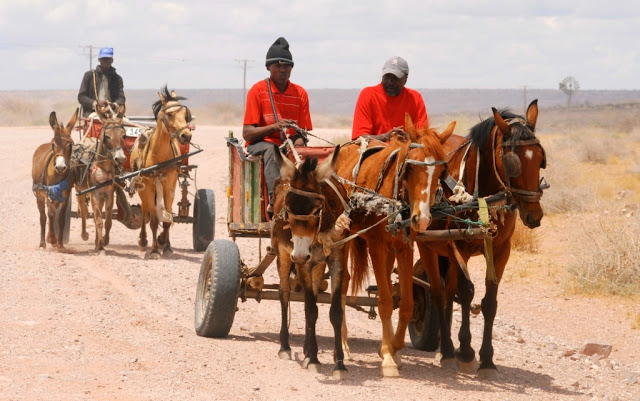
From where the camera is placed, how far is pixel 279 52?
424 inches

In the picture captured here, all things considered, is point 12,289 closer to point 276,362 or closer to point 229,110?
point 276,362

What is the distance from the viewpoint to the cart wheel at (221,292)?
1007 centimetres

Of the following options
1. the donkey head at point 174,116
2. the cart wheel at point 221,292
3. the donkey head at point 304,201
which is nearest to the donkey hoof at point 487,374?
the donkey head at point 304,201

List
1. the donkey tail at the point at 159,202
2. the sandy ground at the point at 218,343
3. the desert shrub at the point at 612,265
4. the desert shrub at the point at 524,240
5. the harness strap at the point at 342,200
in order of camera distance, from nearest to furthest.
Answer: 1. the sandy ground at the point at 218,343
2. the harness strap at the point at 342,200
3. the desert shrub at the point at 612,265
4. the donkey tail at the point at 159,202
5. the desert shrub at the point at 524,240

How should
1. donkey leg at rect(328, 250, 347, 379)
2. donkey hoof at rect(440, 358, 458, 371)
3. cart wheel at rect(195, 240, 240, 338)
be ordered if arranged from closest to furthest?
donkey leg at rect(328, 250, 347, 379)
donkey hoof at rect(440, 358, 458, 371)
cart wheel at rect(195, 240, 240, 338)

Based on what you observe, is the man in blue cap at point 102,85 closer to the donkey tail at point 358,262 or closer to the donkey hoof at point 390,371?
the donkey tail at point 358,262

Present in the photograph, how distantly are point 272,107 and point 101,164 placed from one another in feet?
24.0

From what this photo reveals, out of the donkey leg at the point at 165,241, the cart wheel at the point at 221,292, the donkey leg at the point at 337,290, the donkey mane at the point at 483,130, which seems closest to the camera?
the donkey leg at the point at 337,290

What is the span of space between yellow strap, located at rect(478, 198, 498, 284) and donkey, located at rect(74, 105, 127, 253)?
9076mm

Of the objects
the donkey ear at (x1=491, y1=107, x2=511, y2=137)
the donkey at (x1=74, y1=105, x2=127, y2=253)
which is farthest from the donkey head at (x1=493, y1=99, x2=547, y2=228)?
the donkey at (x1=74, y1=105, x2=127, y2=253)

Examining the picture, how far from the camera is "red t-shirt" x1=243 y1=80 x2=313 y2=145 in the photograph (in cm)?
1070

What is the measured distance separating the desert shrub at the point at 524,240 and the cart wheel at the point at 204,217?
206 inches

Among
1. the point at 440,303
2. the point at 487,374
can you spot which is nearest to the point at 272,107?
the point at 440,303

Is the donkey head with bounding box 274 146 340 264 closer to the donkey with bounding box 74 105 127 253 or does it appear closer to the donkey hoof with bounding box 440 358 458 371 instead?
the donkey hoof with bounding box 440 358 458 371
